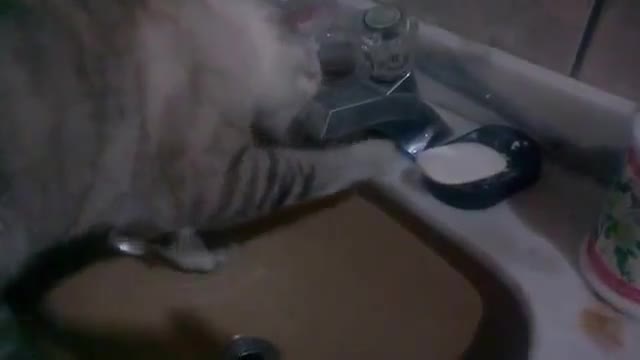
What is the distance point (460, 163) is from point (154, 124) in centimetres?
22

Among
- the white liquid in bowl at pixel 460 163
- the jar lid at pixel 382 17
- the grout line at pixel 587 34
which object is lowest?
the white liquid in bowl at pixel 460 163

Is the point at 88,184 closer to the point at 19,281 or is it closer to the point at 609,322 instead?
the point at 19,281

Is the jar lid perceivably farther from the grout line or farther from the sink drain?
the sink drain

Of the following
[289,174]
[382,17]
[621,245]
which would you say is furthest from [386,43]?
[621,245]

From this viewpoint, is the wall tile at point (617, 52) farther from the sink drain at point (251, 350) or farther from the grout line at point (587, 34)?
the sink drain at point (251, 350)

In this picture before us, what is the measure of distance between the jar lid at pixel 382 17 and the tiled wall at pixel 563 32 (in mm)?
48

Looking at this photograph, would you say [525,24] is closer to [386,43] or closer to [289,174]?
[386,43]

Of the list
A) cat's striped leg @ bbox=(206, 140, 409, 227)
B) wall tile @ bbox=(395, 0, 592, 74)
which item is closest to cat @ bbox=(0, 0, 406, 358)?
cat's striped leg @ bbox=(206, 140, 409, 227)

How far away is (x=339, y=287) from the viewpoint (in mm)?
635

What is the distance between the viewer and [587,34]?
544mm

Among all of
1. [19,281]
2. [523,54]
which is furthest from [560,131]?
[19,281]

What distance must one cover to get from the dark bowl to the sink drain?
179 mm

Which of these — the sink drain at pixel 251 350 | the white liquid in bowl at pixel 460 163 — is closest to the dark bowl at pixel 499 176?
the white liquid in bowl at pixel 460 163

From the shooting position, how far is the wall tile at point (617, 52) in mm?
519
